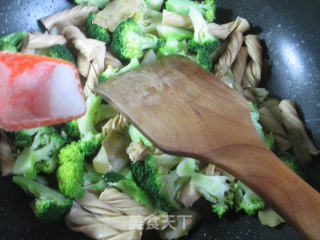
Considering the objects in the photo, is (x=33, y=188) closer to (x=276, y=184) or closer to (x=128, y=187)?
(x=128, y=187)

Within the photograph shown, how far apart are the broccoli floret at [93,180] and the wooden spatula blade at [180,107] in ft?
1.73

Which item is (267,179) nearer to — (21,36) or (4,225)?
(4,225)

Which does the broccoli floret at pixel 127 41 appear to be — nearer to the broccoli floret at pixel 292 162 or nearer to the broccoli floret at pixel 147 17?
the broccoli floret at pixel 147 17

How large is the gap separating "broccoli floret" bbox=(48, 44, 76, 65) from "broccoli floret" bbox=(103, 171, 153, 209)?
2.19 feet

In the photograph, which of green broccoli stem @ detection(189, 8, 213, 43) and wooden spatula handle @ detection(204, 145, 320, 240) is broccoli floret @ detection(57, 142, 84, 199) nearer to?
wooden spatula handle @ detection(204, 145, 320, 240)

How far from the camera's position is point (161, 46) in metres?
1.98

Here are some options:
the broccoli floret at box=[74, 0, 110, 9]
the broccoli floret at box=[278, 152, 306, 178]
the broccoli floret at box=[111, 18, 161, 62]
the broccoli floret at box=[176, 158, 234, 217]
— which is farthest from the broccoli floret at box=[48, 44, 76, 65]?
the broccoli floret at box=[278, 152, 306, 178]

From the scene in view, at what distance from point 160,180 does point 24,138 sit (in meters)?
0.68

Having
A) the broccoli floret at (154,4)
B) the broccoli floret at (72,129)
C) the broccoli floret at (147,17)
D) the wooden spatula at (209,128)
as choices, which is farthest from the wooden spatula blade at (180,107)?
the broccoli floret at (154,4)

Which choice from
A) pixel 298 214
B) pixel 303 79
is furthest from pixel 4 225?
pixel 303 79

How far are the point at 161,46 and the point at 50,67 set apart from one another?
0.81m

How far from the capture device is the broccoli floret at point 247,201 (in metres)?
1.58

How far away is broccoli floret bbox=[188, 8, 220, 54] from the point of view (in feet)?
6.27

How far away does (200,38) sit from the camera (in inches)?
76.1
